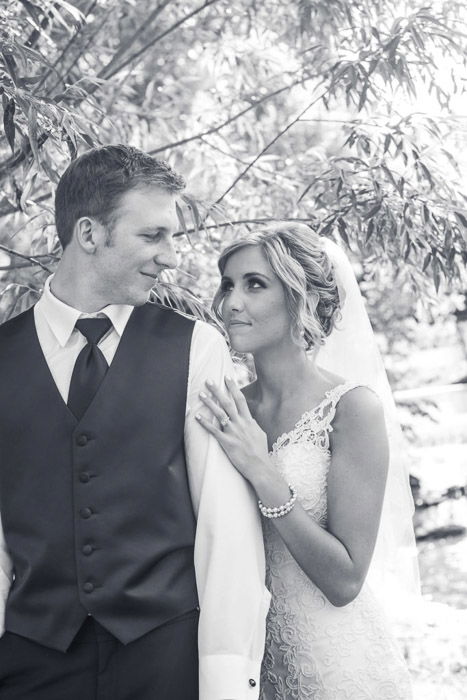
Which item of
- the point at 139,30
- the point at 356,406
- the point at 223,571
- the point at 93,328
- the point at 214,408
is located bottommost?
the point at 223,571

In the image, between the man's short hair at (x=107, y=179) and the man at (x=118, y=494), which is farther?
the man's short hair at (x=107, y=179)

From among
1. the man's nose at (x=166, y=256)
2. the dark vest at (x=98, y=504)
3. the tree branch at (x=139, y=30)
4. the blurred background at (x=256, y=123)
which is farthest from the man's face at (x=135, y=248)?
the tree branch at (x=139, y=30)

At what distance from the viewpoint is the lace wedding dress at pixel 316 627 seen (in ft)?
8.57

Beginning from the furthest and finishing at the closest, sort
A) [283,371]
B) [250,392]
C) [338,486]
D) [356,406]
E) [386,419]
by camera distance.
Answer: [386,419] → [250,392] → [283,371] → [356,406] → [338,486]

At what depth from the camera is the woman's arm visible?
7.45 feet

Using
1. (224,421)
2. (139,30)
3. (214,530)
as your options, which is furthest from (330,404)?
(139,30)

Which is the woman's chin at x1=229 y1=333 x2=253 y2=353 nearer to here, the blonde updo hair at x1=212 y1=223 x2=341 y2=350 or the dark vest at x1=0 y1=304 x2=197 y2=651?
the blonde updo hair at x1=212 y1=223 x2=341 y2=350

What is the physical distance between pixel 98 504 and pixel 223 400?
387 millimetres

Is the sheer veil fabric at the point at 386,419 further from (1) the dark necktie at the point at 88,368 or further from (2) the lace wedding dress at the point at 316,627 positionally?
(1) the dark necktie at the point at 88,368

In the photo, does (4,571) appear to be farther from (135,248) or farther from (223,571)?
(135,248)

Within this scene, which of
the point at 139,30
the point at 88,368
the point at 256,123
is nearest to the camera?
the point at 88,368

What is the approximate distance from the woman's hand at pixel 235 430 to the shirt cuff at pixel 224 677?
16.1 inches

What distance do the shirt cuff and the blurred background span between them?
4.83 feet

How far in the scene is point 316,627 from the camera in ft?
8.62
